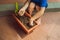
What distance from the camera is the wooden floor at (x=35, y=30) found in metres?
1.61

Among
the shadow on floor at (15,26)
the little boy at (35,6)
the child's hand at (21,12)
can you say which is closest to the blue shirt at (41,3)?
the little boy at (35,6)

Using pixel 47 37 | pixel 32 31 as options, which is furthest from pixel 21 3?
pixel 47 37

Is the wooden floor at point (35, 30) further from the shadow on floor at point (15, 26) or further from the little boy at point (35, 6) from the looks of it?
the little boy at point (35, 6)

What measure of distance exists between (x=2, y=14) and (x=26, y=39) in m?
0.41

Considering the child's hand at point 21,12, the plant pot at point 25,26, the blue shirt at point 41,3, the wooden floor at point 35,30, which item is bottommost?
the wooden floor at point 35,30

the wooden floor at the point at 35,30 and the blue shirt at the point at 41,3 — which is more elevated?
the blue shirt at the point at 41,3

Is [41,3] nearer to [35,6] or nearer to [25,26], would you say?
[35,6]

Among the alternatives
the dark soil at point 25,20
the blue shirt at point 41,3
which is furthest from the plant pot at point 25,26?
the blue shirt at point 41,3

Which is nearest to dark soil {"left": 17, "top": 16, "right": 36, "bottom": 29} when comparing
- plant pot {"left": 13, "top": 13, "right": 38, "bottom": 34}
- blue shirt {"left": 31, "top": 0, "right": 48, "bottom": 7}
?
plant pot {"left": 13, "top": 13, "right": 38, "bottom": 34}

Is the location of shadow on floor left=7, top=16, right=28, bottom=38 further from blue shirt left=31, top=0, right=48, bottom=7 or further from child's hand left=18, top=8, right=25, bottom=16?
blue shirt left=31, top=0, right=48, bottom=7

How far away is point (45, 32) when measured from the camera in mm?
1661

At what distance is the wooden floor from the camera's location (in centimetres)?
161

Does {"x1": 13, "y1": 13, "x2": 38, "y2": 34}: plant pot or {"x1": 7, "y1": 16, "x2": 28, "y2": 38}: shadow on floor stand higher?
{"x1": 13, "y1": 13, "x2": 38, "y2": 34}: plant pot

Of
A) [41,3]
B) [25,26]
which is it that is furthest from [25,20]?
[41,3]
